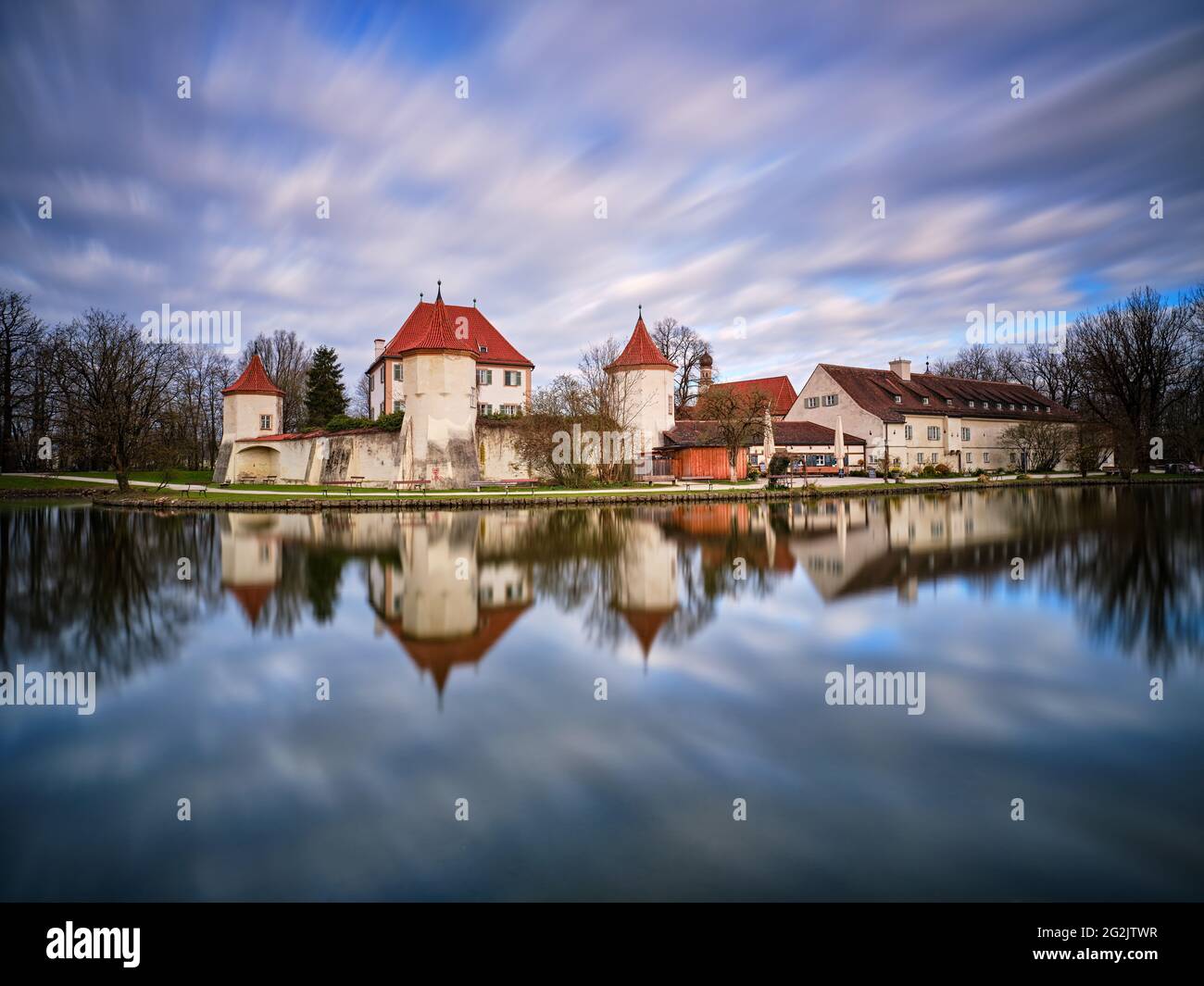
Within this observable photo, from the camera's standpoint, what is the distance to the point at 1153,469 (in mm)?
51250

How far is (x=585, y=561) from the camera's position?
13.2 meters

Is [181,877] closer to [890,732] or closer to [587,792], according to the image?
[587,792]

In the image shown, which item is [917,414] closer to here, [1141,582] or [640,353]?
[640,353]

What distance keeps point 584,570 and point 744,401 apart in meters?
31.4

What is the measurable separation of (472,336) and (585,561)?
33.6 meters

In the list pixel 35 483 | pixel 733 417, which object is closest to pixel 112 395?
pixel 35 483

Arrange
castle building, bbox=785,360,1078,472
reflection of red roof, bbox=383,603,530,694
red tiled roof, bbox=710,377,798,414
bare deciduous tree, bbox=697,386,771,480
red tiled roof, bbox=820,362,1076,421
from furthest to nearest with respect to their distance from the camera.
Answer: red tiled roof, bbox=710,377,798,414 → red tiled roof, bbox=820,362,1076,421 → castle building, bbox=785,360,1078,472 → bare deciduous tree, bbox=697,386,771,480 → reflection of red roof, bbox=383,603,530,694

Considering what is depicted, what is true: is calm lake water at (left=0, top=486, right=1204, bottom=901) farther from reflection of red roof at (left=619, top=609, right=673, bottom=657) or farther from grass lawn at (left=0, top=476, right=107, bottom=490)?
grass lawn at (left=0, top=476, right=107, bottom=490)

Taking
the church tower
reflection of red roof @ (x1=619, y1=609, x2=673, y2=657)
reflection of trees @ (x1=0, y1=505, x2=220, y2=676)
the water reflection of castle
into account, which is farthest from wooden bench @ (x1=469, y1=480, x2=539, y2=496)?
reflection of red roof @ (x1=619, y1=609, x2=673, y2=657)

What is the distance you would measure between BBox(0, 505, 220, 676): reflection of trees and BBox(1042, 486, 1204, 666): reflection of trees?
1075 centimetres

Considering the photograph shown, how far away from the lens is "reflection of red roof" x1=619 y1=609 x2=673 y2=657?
25.2 ft

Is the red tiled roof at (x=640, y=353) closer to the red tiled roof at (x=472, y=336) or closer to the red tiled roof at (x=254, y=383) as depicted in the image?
the red tiled roof at (x=472, y=336)

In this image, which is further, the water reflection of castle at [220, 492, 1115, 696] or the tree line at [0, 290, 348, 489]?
the tree line at [0, 290, 348, 489]

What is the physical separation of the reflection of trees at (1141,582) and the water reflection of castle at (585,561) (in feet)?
3.26
